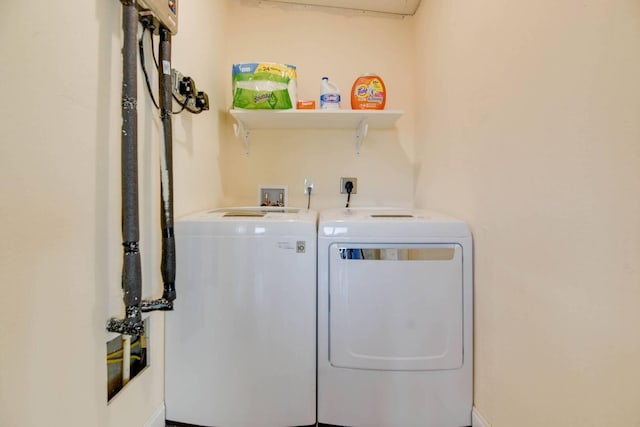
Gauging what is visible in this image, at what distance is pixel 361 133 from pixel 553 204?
1.17 meters

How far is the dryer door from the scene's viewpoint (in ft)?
3.28

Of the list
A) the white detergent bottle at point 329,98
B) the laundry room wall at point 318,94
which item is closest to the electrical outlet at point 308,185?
the laundry room wall at point 318,94

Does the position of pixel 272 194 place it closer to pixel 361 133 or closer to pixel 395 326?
pixel 361 133

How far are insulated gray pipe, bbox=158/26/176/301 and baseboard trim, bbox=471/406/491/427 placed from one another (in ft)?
4.01

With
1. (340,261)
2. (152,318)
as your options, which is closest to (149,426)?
(152,318)

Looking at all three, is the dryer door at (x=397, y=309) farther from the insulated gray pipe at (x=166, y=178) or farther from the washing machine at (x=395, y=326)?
the insulated gray pipe at (x=166, y=178)

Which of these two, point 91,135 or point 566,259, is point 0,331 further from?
point 566,259

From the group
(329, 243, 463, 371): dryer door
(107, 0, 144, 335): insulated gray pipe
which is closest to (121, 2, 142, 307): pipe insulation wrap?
(107, 0, 144, 335): insulated gray pipe

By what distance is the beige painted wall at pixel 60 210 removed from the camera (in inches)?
19.8

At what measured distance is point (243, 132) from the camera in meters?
1.65

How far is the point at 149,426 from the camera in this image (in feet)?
2.98

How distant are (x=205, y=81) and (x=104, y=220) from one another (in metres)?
0.98

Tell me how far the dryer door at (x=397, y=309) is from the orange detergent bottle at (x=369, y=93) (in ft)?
2.83

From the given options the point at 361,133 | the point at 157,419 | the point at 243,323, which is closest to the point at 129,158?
the point at 243,323
